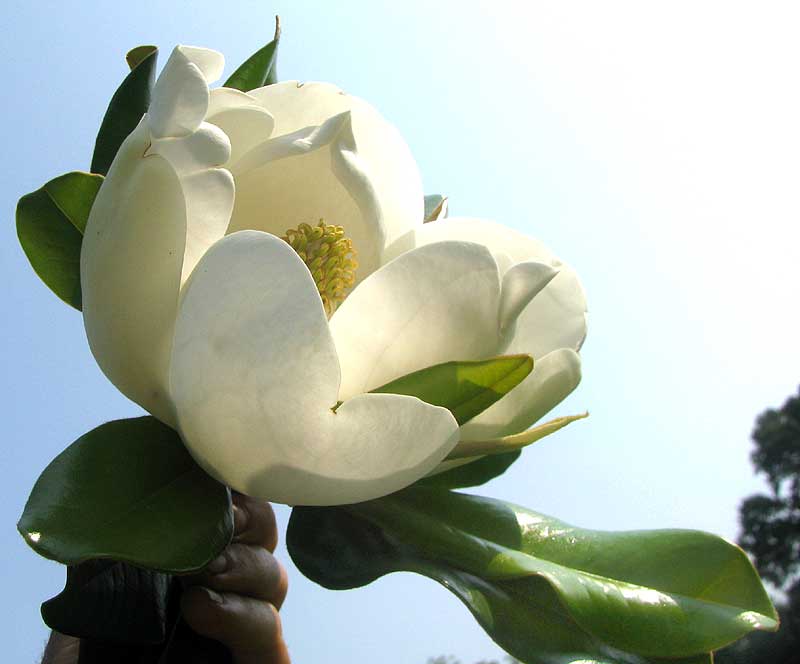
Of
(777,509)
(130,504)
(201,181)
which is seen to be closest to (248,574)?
(130,504)

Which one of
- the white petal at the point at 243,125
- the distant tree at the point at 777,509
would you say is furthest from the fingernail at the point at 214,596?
the distant tree at the point at 777,509

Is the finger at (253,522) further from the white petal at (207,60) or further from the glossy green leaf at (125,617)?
the white petal at (207,60)

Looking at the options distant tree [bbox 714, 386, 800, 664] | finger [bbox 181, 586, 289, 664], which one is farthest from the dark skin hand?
distant tree [bbox 714, 386, 800, 664]

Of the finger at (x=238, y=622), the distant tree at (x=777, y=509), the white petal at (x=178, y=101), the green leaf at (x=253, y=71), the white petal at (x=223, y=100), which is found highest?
the distant tree at (x=777, y=509)

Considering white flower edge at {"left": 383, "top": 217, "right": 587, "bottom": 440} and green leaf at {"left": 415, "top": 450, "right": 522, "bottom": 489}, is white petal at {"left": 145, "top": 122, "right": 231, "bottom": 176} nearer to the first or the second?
white flower edge at {"left": 383, "top": 217, "right": 587, "bottom": 440}

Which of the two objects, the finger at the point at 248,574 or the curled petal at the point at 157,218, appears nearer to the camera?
the curled petal at the point at 157,218

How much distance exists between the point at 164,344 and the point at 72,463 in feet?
0.22

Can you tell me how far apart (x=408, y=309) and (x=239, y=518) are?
0.67ft

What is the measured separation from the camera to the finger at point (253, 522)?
513 millimetres

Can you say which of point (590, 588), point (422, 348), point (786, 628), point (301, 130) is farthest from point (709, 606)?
point (786, 628)

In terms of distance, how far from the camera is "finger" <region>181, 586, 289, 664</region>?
0.48 meters

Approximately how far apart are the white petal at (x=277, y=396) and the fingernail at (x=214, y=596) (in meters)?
0.14

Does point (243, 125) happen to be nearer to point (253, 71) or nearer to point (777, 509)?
point (253, 71)

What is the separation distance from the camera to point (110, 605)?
44cm
